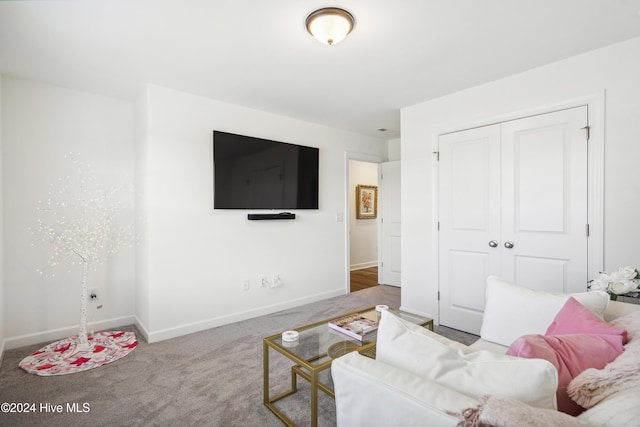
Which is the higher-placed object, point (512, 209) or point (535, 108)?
point (535, 108)

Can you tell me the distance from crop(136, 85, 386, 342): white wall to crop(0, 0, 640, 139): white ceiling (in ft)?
1.14

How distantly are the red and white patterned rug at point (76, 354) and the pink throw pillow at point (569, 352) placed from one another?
3.00 meters

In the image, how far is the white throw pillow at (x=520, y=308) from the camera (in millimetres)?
1645

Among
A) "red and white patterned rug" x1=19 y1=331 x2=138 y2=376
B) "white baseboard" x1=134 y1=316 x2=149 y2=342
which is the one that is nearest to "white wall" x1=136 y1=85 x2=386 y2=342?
"white baseboard" x1=134 y1=316 x2=149 y2=342

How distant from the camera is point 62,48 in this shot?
2.37 meters

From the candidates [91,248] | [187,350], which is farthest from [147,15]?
[187,350]

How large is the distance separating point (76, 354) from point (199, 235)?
1409 millimetres

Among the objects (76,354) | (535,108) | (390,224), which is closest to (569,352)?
(535,108)

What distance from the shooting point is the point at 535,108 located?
9.12 feet

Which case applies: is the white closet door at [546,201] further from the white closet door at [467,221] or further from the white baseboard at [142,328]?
the white baseboard at [142,328]

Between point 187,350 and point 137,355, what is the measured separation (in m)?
0.40

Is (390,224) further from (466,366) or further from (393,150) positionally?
(466,366)

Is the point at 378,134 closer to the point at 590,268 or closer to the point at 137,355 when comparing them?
the point at 590,268

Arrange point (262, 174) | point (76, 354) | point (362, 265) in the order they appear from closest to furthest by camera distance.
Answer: point (76, 354) → point (262, 174) → point (362, 265)
